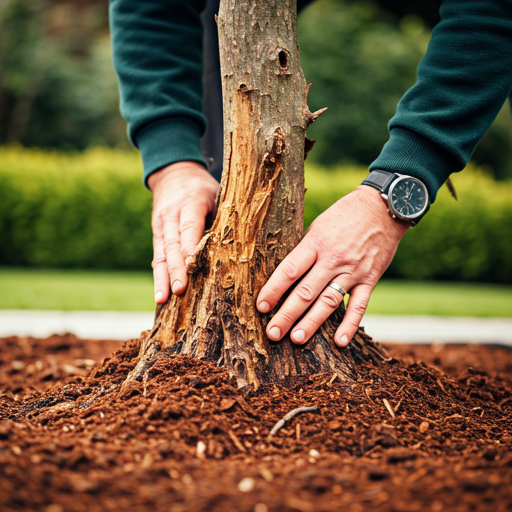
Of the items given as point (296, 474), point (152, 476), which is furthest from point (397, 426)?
point (152, 476)

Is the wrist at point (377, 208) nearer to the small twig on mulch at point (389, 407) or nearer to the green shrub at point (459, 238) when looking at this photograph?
the small twig on mulch at point (389, 407)

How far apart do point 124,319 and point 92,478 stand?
2.56 meters

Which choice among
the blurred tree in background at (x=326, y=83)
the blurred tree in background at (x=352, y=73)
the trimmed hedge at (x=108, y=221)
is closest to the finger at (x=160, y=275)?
the trimmed hedge at (x=108, y=221)

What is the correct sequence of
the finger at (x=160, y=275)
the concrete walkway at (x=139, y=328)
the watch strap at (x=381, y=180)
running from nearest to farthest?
the watch strap at (x=381, y=180), the finger at (x=160, y=275), the concrete walkway at (x=139, y=328)

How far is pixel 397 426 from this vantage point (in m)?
1.23

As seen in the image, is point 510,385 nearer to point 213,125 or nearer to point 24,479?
point 24,479

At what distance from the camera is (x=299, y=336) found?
1.38 m

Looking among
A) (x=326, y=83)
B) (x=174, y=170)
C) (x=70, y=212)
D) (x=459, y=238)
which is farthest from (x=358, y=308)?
(x=326, y=83)

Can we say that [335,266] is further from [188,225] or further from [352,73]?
[352,73]

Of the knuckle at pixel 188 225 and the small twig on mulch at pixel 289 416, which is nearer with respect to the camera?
the small twig on mulch at pixel 289 416

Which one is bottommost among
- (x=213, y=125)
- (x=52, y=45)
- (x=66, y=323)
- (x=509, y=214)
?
(x=66, y=323)

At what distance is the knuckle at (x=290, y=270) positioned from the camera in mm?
1400

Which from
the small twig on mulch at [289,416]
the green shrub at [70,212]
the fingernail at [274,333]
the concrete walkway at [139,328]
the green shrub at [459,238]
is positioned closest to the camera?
the small twig on mulch at [289,416]

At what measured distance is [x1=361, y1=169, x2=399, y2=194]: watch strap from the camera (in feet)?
4.84
